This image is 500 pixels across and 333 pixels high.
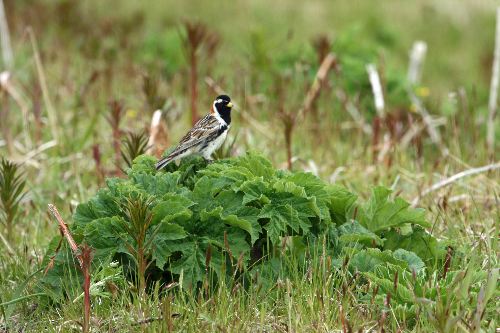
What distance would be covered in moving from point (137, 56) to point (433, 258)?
7088 millimetres

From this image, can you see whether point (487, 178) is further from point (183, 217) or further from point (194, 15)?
point (194, 15)

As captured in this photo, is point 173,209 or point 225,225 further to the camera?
point 225,225

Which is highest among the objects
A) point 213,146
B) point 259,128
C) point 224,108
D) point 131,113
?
point 224,108

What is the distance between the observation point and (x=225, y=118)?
5.16m

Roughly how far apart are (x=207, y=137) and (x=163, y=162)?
1.38 ft

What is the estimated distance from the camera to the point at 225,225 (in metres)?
4.18

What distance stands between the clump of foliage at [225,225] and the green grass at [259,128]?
0.47ft

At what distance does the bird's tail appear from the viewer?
4520mm

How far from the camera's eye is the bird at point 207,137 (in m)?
4.68

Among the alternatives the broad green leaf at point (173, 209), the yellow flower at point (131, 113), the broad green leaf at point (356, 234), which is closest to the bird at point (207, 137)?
the broad green leaf at point (173, 209)

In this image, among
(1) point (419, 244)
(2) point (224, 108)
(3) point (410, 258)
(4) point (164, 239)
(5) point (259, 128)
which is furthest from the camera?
(5) point (259, 128)

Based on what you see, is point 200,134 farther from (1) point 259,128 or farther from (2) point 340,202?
(1) point 259,128

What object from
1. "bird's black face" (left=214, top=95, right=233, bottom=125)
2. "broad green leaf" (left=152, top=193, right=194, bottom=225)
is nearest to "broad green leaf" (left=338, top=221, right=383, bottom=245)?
"broad green leaf" (left=152, top=193, right=194, bottom=225)

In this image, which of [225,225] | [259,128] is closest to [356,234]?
[225,225]
